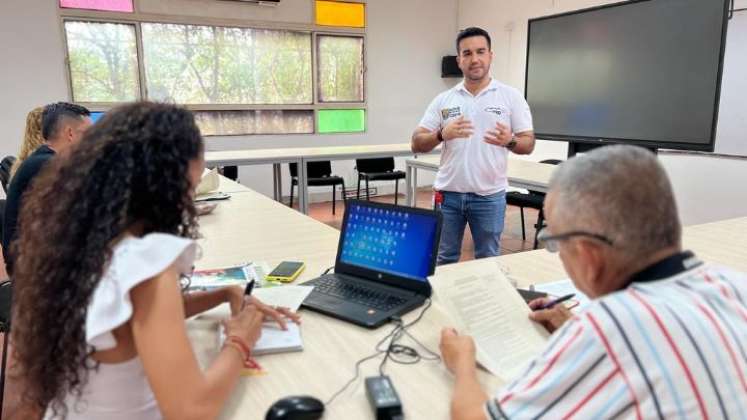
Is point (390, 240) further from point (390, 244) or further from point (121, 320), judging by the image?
point (121, 320)

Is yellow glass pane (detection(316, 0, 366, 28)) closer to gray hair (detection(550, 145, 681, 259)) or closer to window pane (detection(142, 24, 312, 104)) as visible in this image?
window pane (detection(142, 24, 312, 104))

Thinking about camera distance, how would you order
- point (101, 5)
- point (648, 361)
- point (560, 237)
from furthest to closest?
1. point (101, 5)
2. point (560, 237)
3. point (648, 361)

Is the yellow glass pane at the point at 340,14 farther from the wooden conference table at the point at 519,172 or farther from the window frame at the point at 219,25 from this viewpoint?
the wooden conference table at the point at 519,172

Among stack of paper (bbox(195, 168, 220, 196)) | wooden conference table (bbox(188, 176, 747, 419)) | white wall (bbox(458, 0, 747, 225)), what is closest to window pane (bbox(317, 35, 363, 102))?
white wall (bbox(458, 0, 747, 225))

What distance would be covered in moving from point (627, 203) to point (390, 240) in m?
0.83

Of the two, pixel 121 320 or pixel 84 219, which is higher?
pixel 84 219

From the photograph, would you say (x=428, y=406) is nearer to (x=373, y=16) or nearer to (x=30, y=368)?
(x=30, y=368)

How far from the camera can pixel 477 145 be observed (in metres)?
2.52

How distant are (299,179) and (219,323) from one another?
3166mm

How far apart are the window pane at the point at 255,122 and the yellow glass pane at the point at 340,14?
117 cm

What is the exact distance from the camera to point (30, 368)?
0.90 meters

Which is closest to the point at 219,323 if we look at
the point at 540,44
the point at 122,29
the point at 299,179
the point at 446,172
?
the point at 446,172

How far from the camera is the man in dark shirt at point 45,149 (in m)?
2.06

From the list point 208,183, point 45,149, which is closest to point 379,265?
point 45,149
